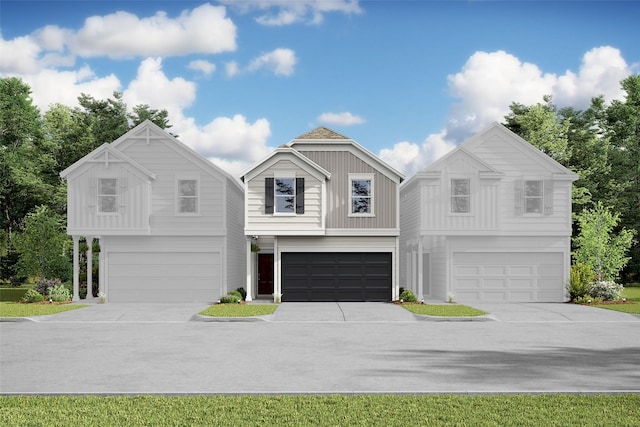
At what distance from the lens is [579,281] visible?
32531mm

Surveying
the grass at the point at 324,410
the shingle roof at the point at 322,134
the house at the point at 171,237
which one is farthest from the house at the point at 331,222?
the grass at the point at 324,410

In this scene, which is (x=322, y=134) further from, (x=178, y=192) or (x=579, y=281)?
(x=579, y=281)

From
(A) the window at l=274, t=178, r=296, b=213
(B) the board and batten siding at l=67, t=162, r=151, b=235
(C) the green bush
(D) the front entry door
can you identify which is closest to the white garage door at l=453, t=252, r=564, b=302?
(A) the window at l=274, t=178, r=296, b=213

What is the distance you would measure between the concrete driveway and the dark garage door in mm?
7558

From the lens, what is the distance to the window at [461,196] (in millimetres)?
32938

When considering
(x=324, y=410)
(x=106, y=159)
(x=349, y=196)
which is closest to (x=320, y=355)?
(x=324, y=410)

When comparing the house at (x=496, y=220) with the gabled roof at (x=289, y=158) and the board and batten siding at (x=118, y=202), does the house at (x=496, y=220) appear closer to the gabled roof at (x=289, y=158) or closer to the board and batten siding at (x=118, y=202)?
the gabled roof at (x=289, y=158)

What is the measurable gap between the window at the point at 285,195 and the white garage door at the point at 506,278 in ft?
26.3

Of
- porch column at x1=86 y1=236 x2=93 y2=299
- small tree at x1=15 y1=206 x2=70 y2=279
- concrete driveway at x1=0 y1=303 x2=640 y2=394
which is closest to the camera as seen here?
concrete driveway at x1=0 y1=303 x2=640 y2=394

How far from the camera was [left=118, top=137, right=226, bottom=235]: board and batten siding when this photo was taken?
108 feet

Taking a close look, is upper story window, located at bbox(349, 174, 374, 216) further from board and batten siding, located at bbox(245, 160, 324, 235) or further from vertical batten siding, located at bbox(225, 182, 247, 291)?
vertical batten siding, located at bbox(225, 182, 247, 291)

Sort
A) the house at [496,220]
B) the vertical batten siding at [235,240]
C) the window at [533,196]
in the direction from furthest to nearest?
1. the window at [533,196]
2. the vertical batten siding at [235,240]
3. the house at [496,220]

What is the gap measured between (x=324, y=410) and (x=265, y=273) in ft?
101

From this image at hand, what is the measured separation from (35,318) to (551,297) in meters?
22.3
